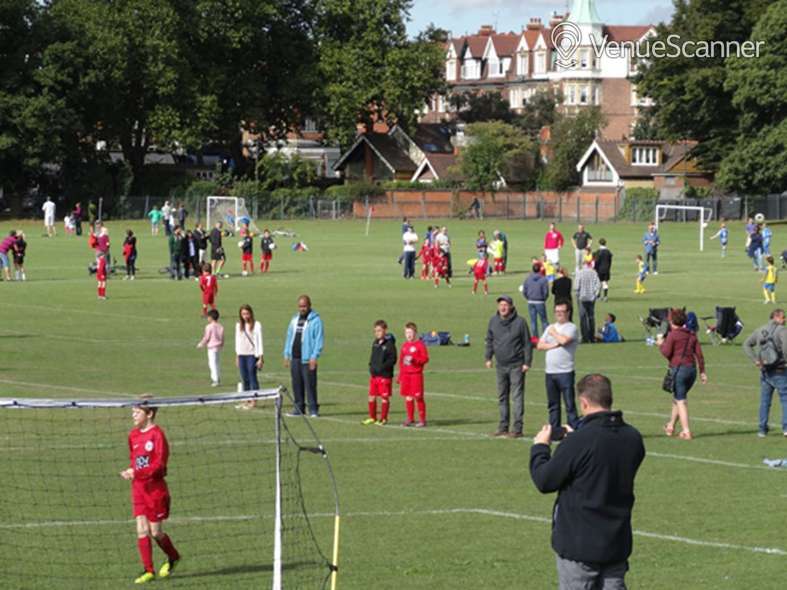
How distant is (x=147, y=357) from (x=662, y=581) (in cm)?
2087

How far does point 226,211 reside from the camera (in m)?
92.2

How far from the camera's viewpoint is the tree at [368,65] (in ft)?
357

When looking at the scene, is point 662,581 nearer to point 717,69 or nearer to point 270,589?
point 270,589

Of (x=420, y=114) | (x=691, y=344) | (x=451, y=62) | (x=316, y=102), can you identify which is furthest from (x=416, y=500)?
(x=451, y=62)

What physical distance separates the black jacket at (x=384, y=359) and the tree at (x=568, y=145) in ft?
313

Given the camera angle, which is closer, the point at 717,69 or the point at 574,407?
the point at 574,407

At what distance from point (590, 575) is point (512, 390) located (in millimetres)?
13092

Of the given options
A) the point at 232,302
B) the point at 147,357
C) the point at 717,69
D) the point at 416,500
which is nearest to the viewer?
the point at 416,500

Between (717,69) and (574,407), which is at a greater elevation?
(717,69)

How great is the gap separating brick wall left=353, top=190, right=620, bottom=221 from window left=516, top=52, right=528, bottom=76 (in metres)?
76.9

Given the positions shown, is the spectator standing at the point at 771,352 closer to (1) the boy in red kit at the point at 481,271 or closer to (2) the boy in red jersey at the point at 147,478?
(2) the boy in red jersey at the point at 147,478

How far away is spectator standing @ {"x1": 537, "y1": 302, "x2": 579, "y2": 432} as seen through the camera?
2070 centimetres

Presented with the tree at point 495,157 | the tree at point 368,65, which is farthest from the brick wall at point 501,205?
the tree at point 368,65

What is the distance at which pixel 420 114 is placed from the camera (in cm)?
11719
